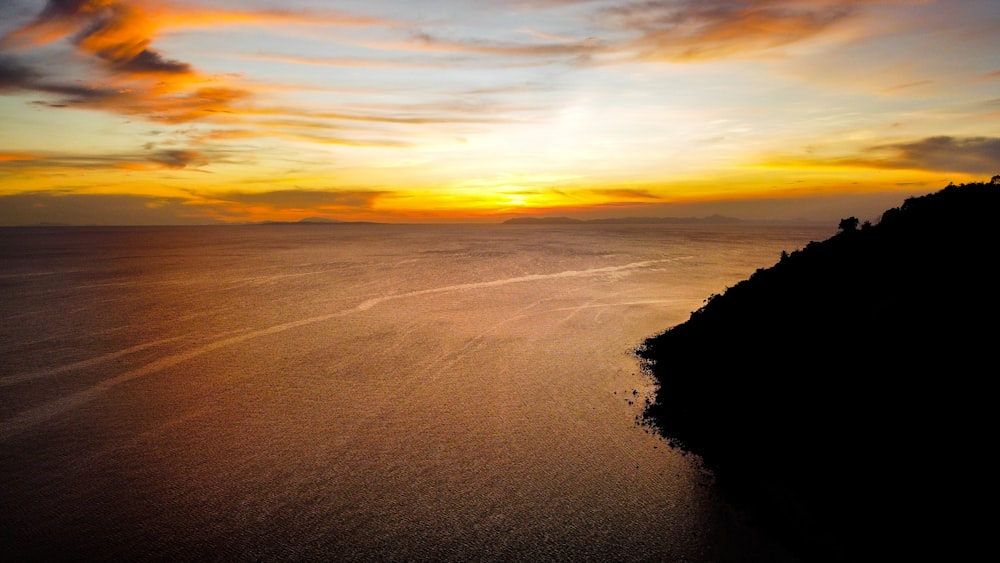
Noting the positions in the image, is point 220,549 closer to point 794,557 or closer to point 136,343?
point 794,557

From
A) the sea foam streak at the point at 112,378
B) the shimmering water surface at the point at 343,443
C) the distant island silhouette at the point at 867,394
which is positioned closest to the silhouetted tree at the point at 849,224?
the distant island silhouette at the point at 867,394

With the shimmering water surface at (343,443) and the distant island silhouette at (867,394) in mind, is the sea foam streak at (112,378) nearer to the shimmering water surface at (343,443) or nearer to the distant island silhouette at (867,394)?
the shimmering water surface at (343,443)

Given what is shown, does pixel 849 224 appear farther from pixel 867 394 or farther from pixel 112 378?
pixel 112 378

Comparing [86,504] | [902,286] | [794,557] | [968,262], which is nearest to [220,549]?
[86,504]

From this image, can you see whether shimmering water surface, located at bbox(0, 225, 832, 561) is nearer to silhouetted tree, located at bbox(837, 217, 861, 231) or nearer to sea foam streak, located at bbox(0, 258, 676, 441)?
sea foam streak, located at bbox(0, 258, 676, 441)

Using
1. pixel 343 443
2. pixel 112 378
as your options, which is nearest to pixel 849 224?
pixel 343 443

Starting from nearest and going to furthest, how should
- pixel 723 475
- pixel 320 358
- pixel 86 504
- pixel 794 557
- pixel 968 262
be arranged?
pixel 794 557, pixel 86 504, pixel 723 475, pixel 968 262, pixel 320 358
